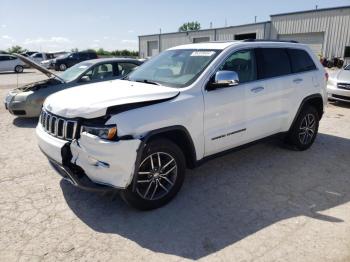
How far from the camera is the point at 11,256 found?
2.94 meters

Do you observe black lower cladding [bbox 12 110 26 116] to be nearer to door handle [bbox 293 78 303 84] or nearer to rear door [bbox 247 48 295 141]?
rear door [bbox 247 48 295 141]

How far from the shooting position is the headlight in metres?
3.19

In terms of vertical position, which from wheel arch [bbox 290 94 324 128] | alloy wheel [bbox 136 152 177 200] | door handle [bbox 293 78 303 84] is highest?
door handle [bbox 293 78 303 84]

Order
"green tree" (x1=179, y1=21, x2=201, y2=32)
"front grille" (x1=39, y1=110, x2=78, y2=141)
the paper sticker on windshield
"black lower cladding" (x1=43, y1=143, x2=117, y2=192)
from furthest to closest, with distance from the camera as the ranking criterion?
1. "green tree" (x1=179, y1=21, x2=201, y2=32)
2. the paper sticker on windshield
3. "front grille" (x1=39, y1=110, x2=78, y2=141)
4. "black lower cladding" (x1=43, y1=143, x2=117, y2=192)

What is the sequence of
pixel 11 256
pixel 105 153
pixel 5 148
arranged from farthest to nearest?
pixel 5 148 < pixel 105 153 < pixel 11 256

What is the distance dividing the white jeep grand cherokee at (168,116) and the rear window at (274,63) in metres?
0.02

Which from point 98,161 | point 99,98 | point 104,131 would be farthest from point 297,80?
point 98,161

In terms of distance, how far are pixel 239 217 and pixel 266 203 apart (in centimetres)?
50

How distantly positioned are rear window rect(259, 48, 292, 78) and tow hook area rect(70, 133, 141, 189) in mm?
2496

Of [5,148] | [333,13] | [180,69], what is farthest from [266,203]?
[333,13]

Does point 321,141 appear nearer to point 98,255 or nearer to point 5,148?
point 98,255

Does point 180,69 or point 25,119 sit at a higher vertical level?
point 180,69

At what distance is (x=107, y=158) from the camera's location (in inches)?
125

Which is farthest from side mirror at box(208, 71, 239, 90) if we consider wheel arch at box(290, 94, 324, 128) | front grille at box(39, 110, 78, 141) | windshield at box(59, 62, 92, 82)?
windshield at box(59, 62, 92, 82)
